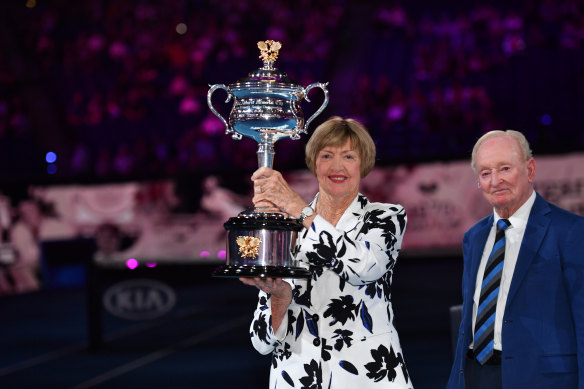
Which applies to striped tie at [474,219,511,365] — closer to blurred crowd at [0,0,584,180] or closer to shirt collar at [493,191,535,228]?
shirt collar at [493,191,535,228]

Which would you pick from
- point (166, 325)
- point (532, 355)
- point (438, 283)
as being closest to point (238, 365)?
point (166, 325)

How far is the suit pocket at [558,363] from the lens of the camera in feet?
7.48

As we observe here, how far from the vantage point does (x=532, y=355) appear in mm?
2299

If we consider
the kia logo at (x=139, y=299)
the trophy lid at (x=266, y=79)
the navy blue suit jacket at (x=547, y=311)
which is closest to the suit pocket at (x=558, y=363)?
the navy blue suit jacket at (x=547, y=311)

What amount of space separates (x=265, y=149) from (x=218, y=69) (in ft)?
34.5

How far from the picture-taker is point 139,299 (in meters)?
9.42

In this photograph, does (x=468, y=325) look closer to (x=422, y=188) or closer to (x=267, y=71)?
(x=267, y=71)

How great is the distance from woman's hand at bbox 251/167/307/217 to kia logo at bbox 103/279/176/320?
6.97 meters

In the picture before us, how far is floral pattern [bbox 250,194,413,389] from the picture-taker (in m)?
2.28

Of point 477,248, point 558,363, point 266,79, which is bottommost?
point 558,363

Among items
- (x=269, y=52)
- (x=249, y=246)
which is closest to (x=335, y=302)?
(x=249, y=246)

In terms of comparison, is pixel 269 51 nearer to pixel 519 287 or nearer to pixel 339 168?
pixel 339 168

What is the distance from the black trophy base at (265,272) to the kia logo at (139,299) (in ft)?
22.7

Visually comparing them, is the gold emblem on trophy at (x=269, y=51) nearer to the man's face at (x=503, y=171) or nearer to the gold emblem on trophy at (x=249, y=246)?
the gold emblem on trophy at (x=249, y=246)
